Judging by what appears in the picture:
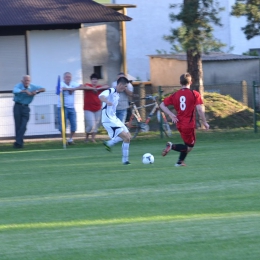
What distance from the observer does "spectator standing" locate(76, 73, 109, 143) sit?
734 inches

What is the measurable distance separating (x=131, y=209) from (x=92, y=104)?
35.4 feet

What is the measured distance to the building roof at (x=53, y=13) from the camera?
822 inches

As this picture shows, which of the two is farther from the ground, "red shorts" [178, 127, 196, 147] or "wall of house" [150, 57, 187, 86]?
"wall of house" [150, 57, 187, 86]

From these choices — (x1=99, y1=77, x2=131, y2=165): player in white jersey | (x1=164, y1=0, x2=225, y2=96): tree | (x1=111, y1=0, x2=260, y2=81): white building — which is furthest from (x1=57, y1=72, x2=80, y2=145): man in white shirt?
(x1=111, y1=0, x2=260, y2=81): white building

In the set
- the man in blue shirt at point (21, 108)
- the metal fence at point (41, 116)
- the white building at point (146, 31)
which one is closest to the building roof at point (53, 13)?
the metal fence at point (41, 116)

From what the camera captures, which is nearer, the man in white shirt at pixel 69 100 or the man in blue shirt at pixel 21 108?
the man in blue shirt at pixel 21 108

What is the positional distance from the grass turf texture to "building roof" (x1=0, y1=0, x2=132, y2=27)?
7391 mm

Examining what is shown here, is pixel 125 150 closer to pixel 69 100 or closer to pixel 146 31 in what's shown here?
pixel 69 100

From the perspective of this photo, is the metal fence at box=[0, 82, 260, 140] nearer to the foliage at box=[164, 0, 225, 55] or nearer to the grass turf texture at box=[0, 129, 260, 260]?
the foliage at box=[164, 0, 225, 55]

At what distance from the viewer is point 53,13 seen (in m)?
21.4

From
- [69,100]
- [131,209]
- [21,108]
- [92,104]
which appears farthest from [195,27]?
[131,209]

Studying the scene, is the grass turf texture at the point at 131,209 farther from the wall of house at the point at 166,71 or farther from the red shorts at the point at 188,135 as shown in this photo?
the wall of house at the point at 166,71

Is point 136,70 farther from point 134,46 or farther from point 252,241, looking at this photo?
point 252,241

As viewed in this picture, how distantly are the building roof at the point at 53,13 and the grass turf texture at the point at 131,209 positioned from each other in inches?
291
